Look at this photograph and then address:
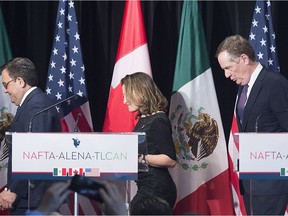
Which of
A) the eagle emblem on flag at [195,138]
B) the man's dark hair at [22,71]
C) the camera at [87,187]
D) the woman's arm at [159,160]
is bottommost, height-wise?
the camera at [87,187]

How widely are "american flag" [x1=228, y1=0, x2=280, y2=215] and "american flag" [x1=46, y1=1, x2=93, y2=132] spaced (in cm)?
113

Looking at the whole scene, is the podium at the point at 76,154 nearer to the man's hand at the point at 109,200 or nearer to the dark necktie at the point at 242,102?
the dark necktie at the point at 242,102

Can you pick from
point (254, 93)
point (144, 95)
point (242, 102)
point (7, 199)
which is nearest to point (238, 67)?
point (254, 93)

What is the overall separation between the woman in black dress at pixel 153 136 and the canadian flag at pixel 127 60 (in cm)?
119

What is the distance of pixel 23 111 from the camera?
4199 mm

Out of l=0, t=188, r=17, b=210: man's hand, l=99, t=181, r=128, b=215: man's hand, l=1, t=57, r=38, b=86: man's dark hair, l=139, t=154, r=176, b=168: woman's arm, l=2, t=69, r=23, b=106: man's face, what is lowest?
l=0, t=188, r=17, b=210: man's hand

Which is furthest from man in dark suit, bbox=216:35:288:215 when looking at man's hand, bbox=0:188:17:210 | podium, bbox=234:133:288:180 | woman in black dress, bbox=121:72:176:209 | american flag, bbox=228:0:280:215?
man's hand, bbox=0:188:17:210

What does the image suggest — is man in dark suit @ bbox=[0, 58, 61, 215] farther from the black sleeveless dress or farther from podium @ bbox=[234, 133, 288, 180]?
podium @ bbox=[234, 133, 288, 180]

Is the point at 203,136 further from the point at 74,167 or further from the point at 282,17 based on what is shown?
the point at 74,167

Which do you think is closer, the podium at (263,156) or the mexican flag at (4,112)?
the podium at (263,156)

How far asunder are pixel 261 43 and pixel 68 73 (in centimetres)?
145

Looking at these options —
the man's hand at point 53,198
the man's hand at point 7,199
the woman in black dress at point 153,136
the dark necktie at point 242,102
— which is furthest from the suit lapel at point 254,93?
the man's hand at point 53,198

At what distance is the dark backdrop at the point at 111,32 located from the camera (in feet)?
19.0

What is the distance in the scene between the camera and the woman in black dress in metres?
4.11
